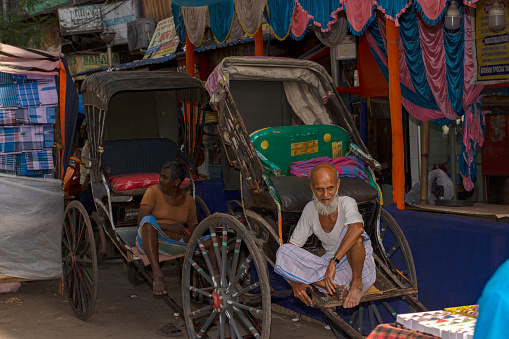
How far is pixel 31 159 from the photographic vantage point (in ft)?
23.8

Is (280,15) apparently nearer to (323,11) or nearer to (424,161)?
(323,11)

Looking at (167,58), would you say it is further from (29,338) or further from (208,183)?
(29,338)

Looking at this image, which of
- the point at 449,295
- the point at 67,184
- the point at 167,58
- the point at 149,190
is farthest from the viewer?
the point at 167,58

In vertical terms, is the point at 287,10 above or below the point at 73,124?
above

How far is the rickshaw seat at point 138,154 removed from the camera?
785cm

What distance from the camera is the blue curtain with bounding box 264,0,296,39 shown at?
760cm

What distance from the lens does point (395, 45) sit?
628cm

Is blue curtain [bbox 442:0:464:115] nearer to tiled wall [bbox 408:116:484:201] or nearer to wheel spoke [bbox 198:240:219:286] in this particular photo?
tiled wall [bbox 408:116:484:201]

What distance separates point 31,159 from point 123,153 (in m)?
1.13

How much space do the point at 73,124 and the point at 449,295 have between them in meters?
4.71

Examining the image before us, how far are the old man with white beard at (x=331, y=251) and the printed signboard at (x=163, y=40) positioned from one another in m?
12.6

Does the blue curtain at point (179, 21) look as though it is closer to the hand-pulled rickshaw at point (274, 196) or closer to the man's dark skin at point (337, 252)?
the hand-pulled rickshaw at point (274, 196)

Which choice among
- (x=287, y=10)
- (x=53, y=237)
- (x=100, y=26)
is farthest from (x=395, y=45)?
(x=100, y=26)

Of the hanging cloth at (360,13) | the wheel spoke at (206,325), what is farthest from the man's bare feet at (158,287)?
the hanging cloth at (360,13)
